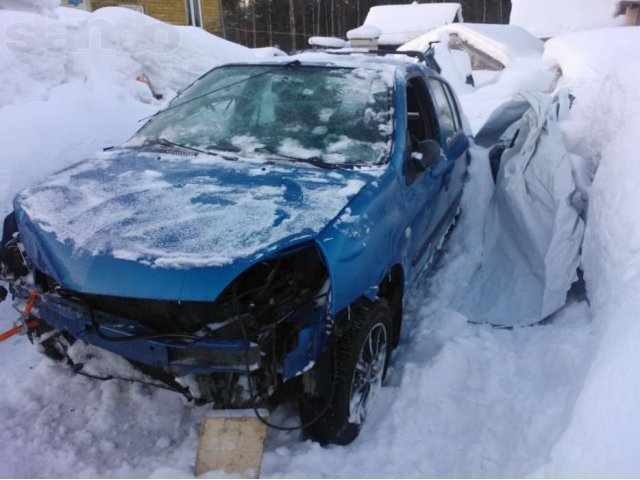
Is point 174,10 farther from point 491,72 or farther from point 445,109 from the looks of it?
point 445,109

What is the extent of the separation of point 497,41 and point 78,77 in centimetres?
956

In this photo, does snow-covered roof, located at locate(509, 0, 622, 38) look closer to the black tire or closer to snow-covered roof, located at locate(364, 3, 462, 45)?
snow-covered roof, located at locate(364, 3, 462, 45)

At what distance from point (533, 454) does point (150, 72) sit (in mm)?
7897

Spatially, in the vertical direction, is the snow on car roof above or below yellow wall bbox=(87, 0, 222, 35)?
below

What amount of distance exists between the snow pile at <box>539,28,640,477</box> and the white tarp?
233mm

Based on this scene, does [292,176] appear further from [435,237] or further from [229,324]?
[435,237]

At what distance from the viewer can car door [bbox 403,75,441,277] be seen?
10.1ft

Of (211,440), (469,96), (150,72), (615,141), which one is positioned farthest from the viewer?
(469,96)

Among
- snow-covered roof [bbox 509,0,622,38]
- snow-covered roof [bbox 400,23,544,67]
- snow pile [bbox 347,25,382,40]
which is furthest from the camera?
snow-covered roof [bbox 509,0,622,38]

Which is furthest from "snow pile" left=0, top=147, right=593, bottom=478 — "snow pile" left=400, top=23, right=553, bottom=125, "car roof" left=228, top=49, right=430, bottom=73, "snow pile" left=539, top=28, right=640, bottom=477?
"snow pile" left=400, top=23, right=553, bottom=125

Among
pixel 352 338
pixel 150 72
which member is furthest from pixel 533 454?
pixel 150 72

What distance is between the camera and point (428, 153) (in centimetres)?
313

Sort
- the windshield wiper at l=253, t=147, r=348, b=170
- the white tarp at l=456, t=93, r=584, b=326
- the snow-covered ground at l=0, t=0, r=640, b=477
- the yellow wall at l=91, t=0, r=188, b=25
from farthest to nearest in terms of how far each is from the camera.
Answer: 1. the yellow wall at l=91, t=0, r=188, b=25
2. the white tarp at l=456, t=93, r=584, b=326
3. the windshield wiper at l=253, t=147, r=348, b=170
4. the snow-covered ground at l=0, t=0, r=640, b=477

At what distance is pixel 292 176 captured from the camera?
2.71 metres
